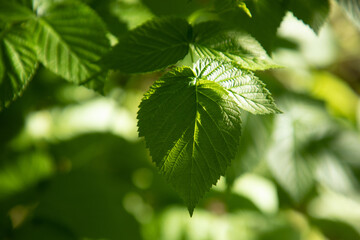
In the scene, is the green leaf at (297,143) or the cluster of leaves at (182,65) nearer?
the cluster of leaves at (182,65)

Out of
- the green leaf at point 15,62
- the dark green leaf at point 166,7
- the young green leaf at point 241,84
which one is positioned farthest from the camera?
the dark green leaf at point 166,7

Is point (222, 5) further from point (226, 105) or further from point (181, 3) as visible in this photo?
point (181, 3)

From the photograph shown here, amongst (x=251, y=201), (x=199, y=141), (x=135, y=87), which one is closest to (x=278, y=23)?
(x=199, y=141)

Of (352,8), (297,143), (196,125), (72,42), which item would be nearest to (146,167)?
(297,143)

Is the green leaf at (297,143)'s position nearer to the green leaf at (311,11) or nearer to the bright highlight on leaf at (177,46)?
the green leaf at (311,11)

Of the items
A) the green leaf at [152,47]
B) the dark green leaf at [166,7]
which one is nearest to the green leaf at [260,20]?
the green leaf at [152,47]

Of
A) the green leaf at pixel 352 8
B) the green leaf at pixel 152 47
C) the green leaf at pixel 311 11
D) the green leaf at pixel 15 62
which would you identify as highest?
the green leaf at pixel 352 8

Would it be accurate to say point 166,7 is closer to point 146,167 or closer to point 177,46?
point 177,46

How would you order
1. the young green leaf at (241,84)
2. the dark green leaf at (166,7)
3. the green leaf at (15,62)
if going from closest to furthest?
the young green leaf at (241,84) < the green leaf at (15,62) < the dark green leaf at (166,7)
